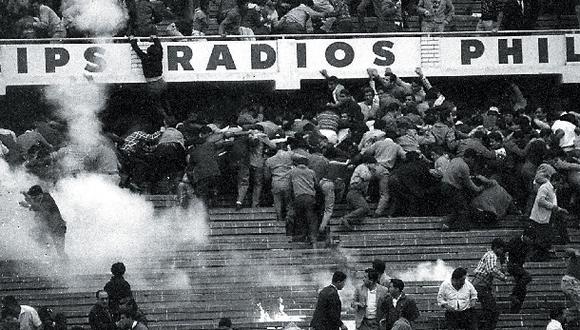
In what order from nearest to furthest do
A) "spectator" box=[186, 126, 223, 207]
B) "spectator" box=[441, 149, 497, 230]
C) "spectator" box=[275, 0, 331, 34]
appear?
1. "spectator" box=[441, 149, 497, 230]
2. "spectator" box=[186, 126, 223, 207]
3. "spectator" box=[275, 0, 331, 34]

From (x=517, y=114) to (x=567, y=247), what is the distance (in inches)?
138

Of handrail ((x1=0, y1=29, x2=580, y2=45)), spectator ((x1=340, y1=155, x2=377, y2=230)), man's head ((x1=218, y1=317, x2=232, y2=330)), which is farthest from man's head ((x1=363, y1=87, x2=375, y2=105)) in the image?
man's head ((x1=218, y1=317, x2=232, y2=330))

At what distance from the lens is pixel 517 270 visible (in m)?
26.3

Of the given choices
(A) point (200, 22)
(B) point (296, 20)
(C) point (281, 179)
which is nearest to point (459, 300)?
(C) point (281, 179)

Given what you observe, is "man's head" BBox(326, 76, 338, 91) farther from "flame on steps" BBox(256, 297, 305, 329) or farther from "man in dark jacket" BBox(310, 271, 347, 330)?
"man in dark jacket" BBox(310, 271, 347, 330)

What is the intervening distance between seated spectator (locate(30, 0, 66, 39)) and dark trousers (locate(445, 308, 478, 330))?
1064 cm

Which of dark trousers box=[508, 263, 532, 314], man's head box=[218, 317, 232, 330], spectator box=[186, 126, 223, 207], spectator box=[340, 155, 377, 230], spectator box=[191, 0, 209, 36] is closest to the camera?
man's head box=[218, 317, 232, 330]

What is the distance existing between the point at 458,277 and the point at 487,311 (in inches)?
42.1

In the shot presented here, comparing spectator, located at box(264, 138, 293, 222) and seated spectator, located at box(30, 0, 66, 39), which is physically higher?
seated spectator, located at box(30, 0, 66, 39)

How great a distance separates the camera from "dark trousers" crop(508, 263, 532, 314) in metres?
26.4

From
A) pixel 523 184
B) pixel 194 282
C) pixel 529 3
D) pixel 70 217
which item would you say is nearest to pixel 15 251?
pixel 70 217

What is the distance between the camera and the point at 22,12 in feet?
110

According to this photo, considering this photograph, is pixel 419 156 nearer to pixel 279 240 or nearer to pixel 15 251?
pixel 279 240

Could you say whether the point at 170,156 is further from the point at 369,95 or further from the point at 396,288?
the point at 396,288
